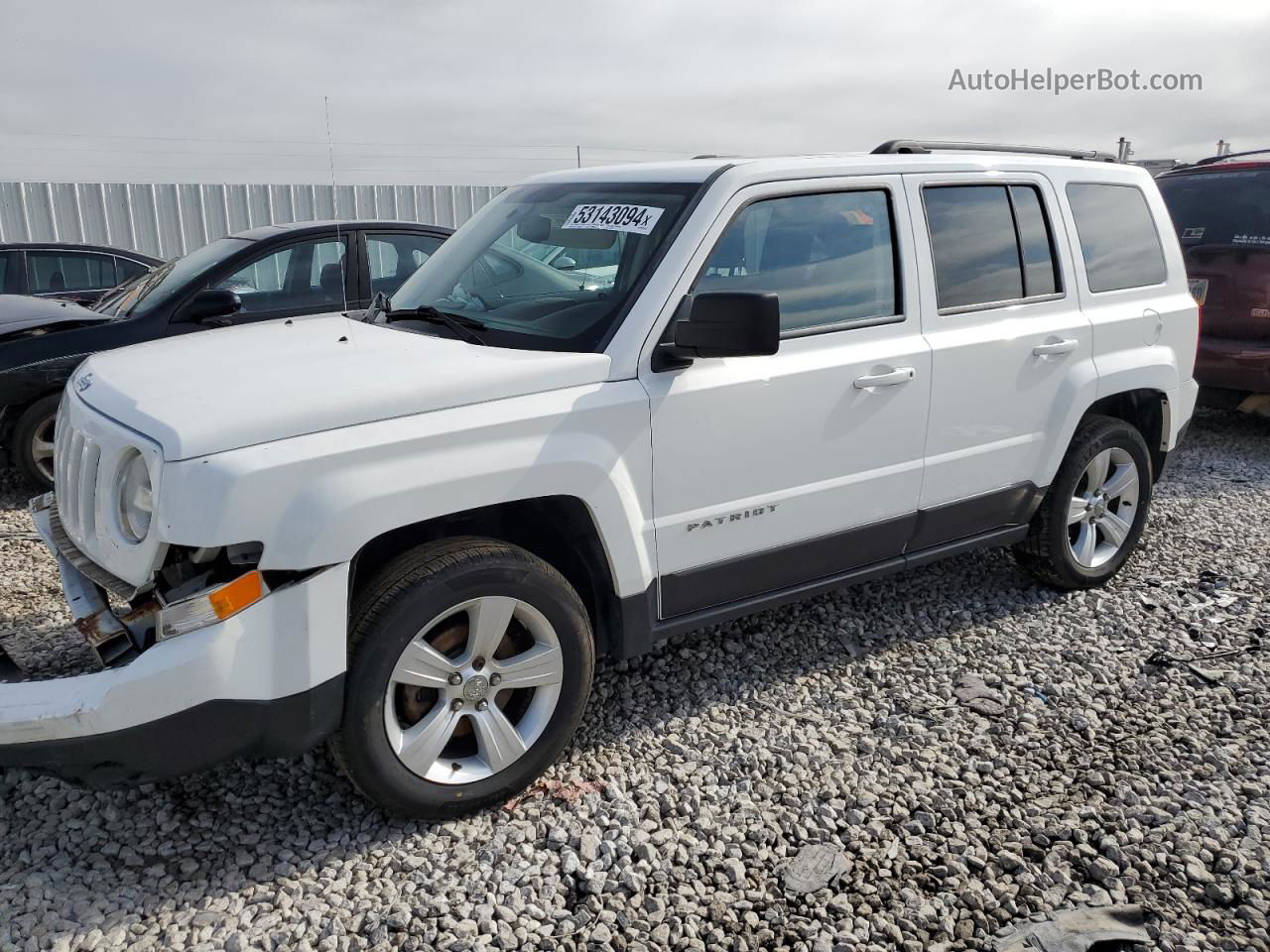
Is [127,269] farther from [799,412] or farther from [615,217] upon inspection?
[799,412]

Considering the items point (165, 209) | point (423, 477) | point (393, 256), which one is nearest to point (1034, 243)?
point (423, 477)

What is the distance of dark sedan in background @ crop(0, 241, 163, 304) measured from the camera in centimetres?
885

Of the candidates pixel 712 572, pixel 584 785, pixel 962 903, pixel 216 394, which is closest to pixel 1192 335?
pixel 712 572

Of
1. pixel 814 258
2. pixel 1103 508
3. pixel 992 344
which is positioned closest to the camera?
pixel 814 258

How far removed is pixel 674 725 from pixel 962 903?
1.19 meters

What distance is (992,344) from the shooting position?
3.98 meters

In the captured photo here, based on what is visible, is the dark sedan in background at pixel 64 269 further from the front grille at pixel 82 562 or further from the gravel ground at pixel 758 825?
the front grille at pixel 82 562

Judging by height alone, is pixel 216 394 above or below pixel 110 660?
above

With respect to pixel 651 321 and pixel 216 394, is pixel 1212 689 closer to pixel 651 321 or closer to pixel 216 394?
pixel 651 321

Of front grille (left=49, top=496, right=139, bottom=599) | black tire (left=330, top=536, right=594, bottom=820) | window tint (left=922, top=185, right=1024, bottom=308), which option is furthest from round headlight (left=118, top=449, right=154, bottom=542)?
window tint (left=922, top=185, right=1024, bottom=308)

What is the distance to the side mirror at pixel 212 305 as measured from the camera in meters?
5.96

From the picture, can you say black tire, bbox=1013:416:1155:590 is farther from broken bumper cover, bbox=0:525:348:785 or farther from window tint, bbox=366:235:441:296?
window tint, bbox=366:235:441:296

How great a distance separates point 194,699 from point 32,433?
440 centimetres

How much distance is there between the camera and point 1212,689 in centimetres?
388
